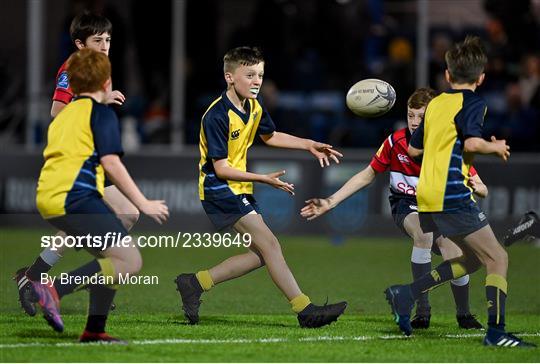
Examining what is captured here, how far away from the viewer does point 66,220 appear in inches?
308

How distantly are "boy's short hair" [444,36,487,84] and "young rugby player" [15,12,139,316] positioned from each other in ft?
7.97

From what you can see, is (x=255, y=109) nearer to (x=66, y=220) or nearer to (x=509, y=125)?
(x=66, y=220)

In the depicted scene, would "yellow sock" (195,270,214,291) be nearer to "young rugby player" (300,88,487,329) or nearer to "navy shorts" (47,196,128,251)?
"young rugby player" (300,88,487,329)

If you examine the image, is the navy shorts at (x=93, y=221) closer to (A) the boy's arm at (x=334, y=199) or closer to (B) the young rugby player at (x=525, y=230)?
(A) the boy's arm at (x=334, y=199)

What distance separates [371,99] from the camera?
9.48 metres

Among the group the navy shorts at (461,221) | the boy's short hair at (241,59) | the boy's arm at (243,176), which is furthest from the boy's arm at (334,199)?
the boy's short hair at (241,59)

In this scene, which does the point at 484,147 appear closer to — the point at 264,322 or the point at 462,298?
the point at 462,298

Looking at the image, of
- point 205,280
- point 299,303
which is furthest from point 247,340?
point 205,280

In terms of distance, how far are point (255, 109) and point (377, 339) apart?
2.02 metres

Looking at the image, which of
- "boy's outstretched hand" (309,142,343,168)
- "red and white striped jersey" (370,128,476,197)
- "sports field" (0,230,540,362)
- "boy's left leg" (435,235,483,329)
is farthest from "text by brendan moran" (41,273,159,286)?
"boy's left leg" (435,235,483,329)

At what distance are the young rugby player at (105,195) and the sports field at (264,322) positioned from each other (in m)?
0.27

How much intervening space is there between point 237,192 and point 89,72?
177cm

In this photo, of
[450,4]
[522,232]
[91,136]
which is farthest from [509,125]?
[91,136]

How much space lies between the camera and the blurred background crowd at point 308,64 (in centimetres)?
1861
